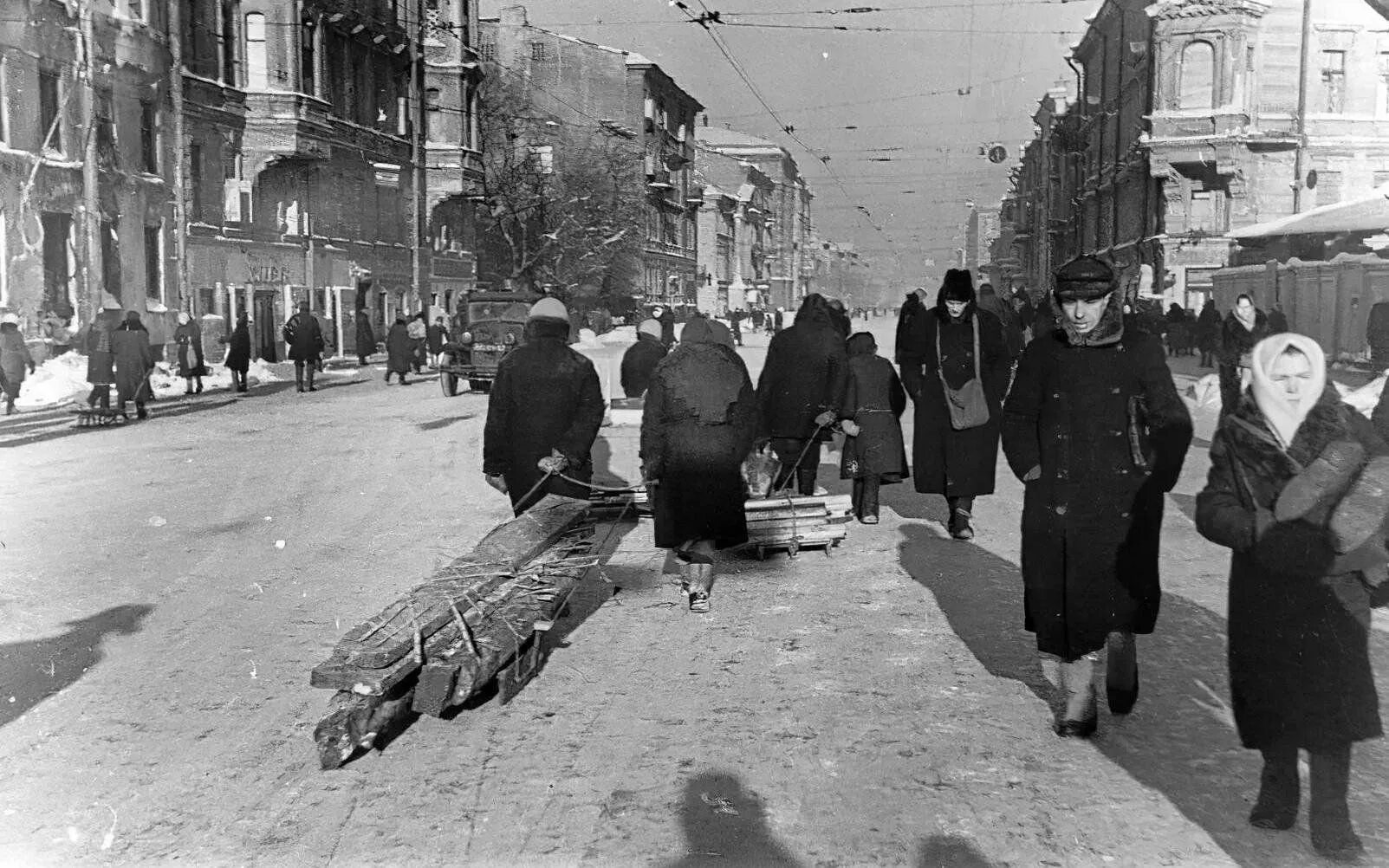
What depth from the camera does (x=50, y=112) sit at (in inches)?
1057

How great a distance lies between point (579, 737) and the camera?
5.11 metres

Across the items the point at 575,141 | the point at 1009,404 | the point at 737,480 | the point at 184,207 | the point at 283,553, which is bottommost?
the point at 283,553

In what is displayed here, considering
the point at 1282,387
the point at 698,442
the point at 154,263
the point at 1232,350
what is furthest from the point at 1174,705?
the point at 154,263

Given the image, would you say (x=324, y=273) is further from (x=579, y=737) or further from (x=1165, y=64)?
(x=579, y=737)

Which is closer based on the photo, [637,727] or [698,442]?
[637,727]

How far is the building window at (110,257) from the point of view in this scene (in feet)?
95.4

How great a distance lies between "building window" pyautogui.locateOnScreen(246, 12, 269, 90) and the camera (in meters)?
35.8

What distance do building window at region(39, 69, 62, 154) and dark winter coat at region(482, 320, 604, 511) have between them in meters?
23.0

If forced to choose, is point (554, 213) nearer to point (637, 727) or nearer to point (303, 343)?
point (303, 343)

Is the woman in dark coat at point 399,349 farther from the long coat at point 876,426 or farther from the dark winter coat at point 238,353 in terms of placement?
the long coat at point 876,426

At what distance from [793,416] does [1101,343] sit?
15.5 feet

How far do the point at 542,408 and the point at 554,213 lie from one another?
45361mm

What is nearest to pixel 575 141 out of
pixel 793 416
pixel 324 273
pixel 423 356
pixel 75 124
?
pixel 324 273

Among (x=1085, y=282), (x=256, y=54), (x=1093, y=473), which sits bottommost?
(x=1093, y=473)
